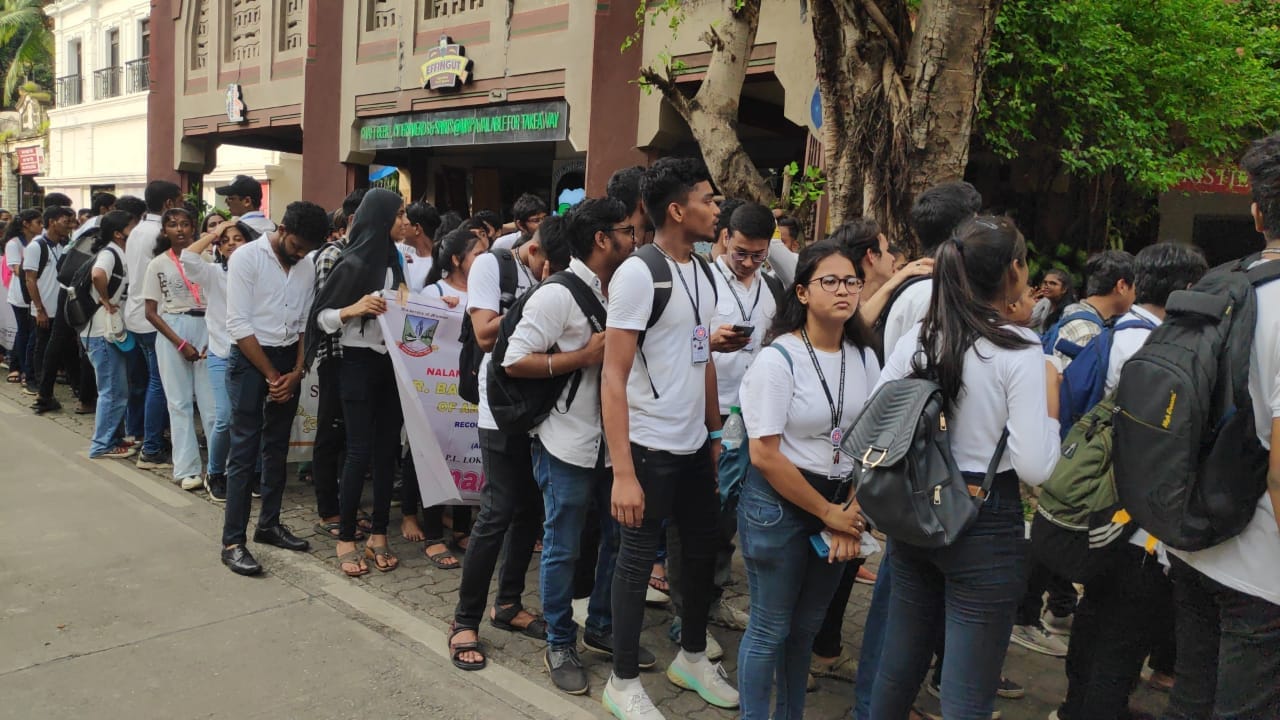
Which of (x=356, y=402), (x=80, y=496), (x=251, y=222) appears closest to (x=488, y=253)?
(x=356, y=402)

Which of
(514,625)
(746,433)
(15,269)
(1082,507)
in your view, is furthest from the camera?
(15,269)

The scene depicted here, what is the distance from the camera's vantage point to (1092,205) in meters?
8.90

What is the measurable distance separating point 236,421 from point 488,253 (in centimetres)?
172

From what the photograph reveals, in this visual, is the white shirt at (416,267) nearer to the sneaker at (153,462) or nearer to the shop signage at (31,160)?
the sneaker at (153,462)

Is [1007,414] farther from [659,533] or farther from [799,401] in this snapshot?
[659,533]

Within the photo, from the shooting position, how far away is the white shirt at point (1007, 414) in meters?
2.53

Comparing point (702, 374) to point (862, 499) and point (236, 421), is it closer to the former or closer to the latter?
point (862, 499)

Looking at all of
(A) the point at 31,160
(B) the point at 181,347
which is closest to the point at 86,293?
(B) the point at 181,347

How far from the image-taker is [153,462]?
7.06 meters

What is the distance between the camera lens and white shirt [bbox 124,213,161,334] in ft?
21.6

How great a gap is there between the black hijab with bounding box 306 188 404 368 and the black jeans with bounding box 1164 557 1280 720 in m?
4.05

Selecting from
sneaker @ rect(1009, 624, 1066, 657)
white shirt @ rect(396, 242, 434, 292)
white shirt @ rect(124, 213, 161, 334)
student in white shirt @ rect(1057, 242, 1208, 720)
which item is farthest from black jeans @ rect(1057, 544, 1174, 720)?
white shirt @ rect(124, 213, 161, 334)

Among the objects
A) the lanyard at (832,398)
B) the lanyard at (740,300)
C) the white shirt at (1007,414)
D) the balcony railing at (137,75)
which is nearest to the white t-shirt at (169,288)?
the lanyard at (740,300)

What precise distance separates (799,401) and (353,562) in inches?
120
